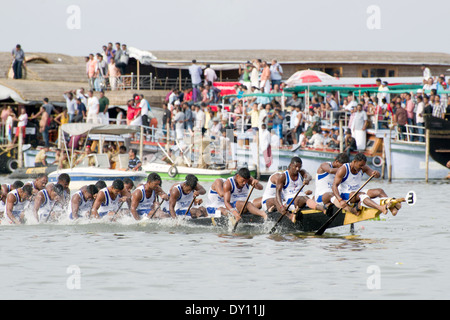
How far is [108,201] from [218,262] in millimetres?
5431

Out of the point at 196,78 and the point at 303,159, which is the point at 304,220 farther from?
the point at 196,78

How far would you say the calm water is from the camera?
1416 cm

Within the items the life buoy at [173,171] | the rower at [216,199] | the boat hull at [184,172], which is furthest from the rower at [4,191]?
the life buoy at [173,171]

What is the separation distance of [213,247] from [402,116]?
61.1 ft

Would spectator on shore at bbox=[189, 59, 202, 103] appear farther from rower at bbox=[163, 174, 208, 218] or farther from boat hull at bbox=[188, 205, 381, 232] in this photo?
boat hull at bbox=[188, 205, 381, 232]

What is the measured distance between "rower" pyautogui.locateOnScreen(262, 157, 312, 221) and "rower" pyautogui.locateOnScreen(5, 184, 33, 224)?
6224 mm

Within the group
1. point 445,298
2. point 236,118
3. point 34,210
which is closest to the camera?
point 445,298

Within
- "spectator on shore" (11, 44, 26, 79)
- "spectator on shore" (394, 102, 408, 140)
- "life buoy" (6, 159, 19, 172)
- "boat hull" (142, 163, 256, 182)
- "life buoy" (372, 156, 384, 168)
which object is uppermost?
"spectator on shore" (11, 44, 26, 79)

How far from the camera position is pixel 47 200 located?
73.3ft

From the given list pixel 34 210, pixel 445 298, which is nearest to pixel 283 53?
pixel 34 210

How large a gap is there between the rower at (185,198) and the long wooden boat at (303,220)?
503mm

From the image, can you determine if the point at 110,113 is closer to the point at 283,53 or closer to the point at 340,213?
the point at 283,53

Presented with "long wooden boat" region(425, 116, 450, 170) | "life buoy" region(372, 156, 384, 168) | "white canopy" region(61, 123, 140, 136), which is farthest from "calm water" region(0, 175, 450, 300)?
"white canopy" region(61, 123, 140, 136)

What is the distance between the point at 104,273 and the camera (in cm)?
1573
